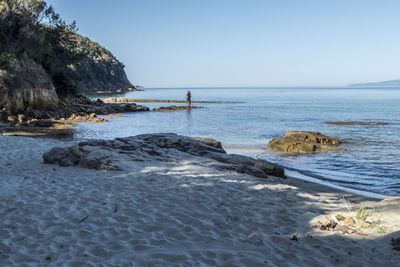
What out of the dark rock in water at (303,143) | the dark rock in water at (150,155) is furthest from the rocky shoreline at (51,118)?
the dark rock in water at (303,143)

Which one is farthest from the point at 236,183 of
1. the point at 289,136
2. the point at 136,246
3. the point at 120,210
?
the point at 289,136

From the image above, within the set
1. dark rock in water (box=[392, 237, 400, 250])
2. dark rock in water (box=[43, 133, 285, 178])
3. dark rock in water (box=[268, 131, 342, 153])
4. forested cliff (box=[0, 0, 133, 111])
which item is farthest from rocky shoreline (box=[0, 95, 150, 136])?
dark rock in water (box=[392, 237, 400, 250])

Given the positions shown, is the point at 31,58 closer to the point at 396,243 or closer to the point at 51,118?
the point at 51,118

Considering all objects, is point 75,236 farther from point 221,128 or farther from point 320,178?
point 221,128

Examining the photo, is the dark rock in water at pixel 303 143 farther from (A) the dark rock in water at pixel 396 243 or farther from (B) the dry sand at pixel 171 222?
(A) the dark rock in water at pixel 396 243

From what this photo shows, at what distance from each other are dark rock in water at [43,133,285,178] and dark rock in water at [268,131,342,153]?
4.30 meters

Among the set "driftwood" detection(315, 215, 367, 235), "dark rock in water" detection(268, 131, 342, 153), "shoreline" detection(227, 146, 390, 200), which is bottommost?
"shoreline" detection(227, 146, 390, 200)

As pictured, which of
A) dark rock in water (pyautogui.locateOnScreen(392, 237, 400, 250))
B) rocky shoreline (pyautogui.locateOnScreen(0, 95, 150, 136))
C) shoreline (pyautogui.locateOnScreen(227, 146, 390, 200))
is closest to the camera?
dark rock in water (pyautogui.locateOnScreen(392, 237, 400, 250))

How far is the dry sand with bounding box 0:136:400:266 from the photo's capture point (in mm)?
4148

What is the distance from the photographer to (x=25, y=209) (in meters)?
5.66

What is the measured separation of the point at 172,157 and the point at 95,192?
4271 millimetres

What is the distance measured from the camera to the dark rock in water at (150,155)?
9.52m

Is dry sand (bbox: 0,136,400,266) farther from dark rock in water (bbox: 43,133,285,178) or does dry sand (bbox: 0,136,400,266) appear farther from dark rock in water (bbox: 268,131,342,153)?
dark rock in water (bbox: 268,131,342,153)

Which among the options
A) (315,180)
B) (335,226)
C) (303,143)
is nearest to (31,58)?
(303,143)
